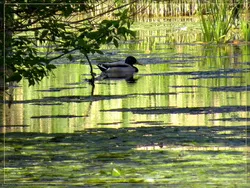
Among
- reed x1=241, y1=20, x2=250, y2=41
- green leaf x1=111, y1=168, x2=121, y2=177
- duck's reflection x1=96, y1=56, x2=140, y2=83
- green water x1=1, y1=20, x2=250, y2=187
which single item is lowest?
green leaf x1=111, y1=168, x2=121, y2=177

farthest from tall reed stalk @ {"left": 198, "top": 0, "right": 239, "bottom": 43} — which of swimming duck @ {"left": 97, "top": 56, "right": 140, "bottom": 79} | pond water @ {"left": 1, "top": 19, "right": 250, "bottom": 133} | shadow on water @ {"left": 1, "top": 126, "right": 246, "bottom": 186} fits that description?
shadow on water @ {"left": 1, "top": 126, "right": 246, "bottom": 186}

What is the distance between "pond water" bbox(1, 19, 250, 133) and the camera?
9523 millimetres

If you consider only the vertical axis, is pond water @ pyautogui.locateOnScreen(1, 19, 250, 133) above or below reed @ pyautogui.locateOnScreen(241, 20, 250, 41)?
below

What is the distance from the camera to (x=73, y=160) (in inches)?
288

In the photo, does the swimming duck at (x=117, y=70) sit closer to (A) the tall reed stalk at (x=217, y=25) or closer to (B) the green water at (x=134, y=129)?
(B) the green water at (x=134, y=129)

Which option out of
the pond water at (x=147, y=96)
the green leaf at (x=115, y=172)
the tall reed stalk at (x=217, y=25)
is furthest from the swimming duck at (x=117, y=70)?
the green leaf at (x=115, y=172)

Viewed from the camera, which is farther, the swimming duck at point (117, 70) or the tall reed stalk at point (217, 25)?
the tall reed stalk at point (217, 25)

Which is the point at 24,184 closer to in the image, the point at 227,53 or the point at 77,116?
the point at 77,116

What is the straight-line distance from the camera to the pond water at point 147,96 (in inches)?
375

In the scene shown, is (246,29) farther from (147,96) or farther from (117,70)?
(147,96)

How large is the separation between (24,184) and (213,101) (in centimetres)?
474

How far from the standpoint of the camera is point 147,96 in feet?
39.2

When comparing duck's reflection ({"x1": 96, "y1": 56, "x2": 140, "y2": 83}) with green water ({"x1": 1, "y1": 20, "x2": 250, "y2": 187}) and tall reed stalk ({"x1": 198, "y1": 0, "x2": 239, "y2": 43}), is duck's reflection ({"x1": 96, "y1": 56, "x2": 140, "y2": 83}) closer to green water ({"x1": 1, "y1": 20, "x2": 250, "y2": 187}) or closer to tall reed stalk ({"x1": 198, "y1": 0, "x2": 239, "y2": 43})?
green water ({"x1": 1, "y1": 20, "x2": 250, "y2": 187})

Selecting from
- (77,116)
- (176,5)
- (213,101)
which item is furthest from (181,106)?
(176,5)
